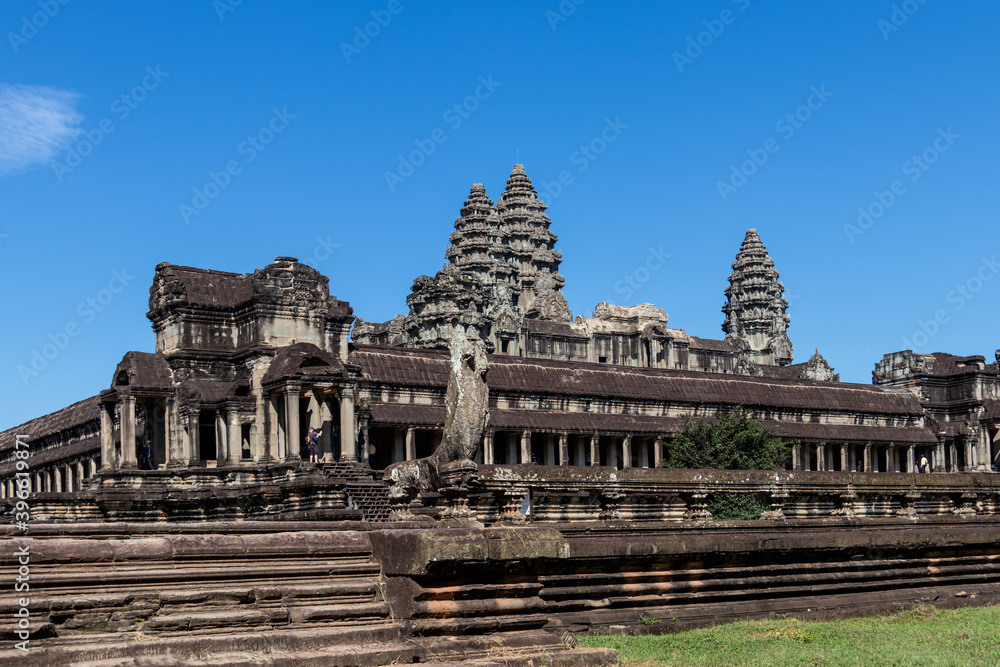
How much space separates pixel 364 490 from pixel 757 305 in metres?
86.9

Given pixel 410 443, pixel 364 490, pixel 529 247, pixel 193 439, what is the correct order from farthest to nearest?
1. pixel 529 247
2. pixel 410 443
3. pixel 193 439
4. pixel 364 490

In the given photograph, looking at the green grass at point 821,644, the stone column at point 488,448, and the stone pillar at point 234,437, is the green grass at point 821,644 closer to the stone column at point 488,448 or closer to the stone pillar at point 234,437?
the stone pillar at point 234,437

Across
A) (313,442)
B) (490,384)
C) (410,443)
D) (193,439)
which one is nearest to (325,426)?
(313,442)

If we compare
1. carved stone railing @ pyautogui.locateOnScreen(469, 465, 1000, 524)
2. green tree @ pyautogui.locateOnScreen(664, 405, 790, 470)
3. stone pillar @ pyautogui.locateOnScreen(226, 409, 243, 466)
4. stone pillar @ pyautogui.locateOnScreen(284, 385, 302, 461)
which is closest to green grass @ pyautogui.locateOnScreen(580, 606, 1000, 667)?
carved stone railing @ pyautogui.locateOnScreen(469, 465, 1000, 524)

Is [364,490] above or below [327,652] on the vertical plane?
below

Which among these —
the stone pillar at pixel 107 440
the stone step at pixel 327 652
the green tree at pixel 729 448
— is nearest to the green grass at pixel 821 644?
the stone step at pixel 327 652

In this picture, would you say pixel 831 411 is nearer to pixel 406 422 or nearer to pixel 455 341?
pixel 406 422

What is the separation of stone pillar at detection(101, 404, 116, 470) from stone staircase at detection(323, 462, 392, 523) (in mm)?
8782

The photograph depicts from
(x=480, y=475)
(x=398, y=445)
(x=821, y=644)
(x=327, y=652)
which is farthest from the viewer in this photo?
(x=398, y=445)

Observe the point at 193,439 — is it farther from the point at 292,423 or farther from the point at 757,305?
the point at 757,305

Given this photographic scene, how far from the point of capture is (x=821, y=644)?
38.7 feet

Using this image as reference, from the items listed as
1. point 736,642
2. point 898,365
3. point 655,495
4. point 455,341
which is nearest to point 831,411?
point 898,365

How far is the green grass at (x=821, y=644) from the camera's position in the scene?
428 inches

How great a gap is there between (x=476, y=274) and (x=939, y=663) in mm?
85978
